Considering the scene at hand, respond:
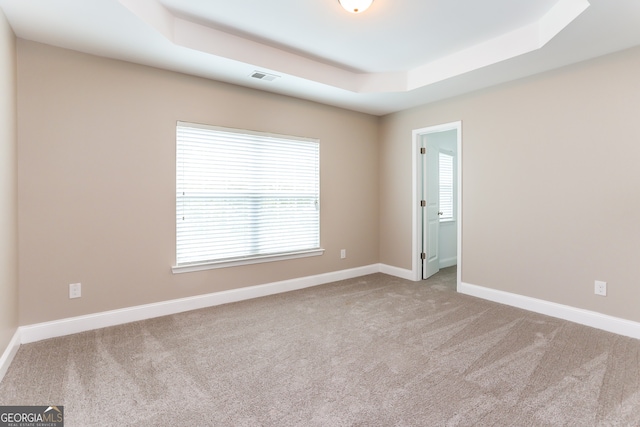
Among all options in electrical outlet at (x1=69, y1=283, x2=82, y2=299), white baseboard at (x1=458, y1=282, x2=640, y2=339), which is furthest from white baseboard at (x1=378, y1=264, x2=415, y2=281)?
electrical outlet at (x1=69, y1=283, x2=82, y2=299)

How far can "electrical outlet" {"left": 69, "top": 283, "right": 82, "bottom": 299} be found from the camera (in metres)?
2.85

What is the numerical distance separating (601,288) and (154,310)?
4.28 m

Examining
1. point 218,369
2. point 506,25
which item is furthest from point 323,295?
point 506,25

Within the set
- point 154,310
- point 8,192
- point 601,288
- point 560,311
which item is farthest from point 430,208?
point 8,192

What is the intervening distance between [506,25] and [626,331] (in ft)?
9.39

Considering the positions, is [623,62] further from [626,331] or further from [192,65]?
[192,65]

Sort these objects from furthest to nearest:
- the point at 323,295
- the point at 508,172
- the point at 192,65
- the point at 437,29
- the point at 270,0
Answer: the point at 323,295 → the point at 508,172 → the point at 192,65 → the point at 437,29 → the point at 270,0

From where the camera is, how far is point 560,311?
10.6 ft

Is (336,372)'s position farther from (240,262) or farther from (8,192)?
(8,192)

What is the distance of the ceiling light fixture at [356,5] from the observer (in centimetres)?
240

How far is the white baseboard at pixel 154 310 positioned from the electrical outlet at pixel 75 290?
194 mm

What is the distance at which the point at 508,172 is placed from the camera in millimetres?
3650

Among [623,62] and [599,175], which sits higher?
[623,62]

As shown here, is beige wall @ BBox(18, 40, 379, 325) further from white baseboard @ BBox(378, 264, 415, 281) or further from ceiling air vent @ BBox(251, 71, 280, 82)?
white baseboard @ BBox(378, 264, 415, 281)
